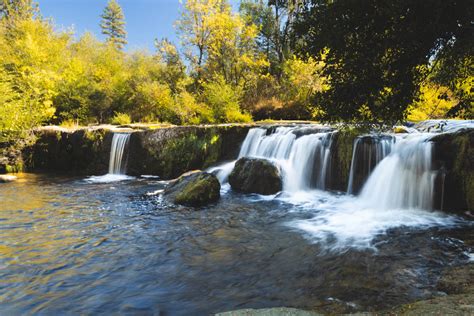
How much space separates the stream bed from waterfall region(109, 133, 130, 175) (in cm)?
700

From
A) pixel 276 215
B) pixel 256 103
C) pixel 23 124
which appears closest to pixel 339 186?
pixel 276 215

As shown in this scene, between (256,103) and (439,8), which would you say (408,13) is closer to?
(439,8)

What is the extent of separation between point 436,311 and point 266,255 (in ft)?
11.9

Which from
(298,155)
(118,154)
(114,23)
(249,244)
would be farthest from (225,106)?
(114,23)

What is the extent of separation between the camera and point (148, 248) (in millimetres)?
6883

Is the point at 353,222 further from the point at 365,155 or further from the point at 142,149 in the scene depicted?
the point at 142,149

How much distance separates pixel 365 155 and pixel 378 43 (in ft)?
19.4

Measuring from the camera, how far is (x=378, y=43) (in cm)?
570

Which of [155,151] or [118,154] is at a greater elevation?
[155,151]

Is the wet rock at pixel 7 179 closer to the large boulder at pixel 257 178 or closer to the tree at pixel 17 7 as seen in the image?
the large boulder at pixel 257 178

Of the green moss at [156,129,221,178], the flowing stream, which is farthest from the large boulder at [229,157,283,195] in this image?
the green moss at [156,129,221,178]

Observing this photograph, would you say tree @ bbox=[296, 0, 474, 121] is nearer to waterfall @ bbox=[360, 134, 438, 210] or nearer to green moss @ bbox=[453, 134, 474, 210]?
green moss @ bbox=[453, 134, 474, 210]

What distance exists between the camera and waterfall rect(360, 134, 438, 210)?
905 cm

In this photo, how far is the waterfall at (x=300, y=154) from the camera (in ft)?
40.0
